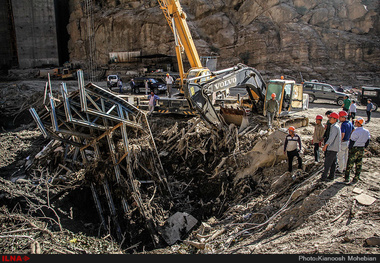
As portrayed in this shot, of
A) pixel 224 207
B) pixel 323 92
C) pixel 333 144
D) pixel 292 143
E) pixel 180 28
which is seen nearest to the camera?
pixel 333 144

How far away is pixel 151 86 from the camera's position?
21219mm

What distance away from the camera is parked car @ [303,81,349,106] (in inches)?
693

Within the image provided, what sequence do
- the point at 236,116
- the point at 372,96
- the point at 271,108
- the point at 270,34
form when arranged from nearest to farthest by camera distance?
the point at 271,108 < the point at 236,116 < the point at 372,96 < the point at 270,34

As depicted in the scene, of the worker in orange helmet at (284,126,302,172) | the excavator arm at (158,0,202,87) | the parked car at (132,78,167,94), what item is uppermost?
the excavator arm at (158,0,202,87)

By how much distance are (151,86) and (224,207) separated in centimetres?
1479

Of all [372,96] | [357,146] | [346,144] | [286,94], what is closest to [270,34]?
[372,96]

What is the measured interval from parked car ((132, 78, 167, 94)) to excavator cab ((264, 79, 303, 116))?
38.3 ft

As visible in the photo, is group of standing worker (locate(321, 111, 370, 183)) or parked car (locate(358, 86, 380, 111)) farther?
parked car (locate(358, 86, 380, 111))

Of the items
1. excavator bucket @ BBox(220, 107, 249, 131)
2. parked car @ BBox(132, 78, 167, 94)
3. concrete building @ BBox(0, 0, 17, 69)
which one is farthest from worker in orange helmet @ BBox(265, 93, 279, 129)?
concrete building @ BBox(0, 0, 17, 69)

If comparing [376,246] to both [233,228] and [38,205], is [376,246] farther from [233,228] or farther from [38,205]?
[38,205]

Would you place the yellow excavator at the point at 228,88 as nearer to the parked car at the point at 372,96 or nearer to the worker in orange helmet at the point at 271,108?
the worker in orange helmet at the point at 271,108

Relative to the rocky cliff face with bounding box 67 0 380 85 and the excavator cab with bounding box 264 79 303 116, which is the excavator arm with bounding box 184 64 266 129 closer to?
the excavator cab with bounding box 264 79 303 116

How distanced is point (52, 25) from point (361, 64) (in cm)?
3296

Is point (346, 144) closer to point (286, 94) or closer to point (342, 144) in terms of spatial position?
point (342, 144)
